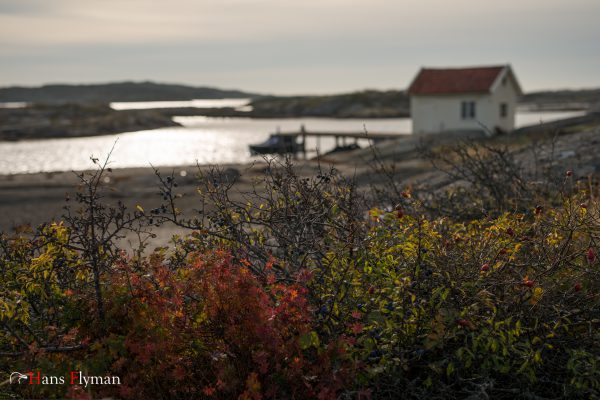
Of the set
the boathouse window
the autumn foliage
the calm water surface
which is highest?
the boathouse window

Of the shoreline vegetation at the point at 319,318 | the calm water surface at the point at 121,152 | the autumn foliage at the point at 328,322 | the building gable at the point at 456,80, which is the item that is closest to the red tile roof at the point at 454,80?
the building gable at the point at 456,80

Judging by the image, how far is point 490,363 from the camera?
4.53 m

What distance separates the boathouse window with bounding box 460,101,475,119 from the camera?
1591 inches

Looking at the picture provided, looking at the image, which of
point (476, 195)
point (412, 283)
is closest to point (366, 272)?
point (412, 283)

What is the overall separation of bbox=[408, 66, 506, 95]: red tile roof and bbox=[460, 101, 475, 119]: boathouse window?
849 millimetres

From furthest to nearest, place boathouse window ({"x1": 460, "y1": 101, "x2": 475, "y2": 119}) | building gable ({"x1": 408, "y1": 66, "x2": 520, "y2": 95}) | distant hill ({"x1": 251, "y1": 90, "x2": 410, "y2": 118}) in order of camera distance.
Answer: distant hill ({"x1": 251, "y1": 90, "x2": 410, "y2": 118}) → boathouse window ({"x1": 460, "y1": 101, "x2": 475, "y2": 119}) → building gable ({"x1": 408, "y1": 66, "x2": 520, "y2": 95})

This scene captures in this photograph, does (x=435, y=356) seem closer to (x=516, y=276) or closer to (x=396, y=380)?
Result: (x=396, y=380)

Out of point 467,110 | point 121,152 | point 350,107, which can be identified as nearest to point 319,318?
point 467,110

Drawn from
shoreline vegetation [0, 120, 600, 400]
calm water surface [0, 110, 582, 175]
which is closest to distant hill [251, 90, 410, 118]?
calm water surface [0, 110, 582, 175]

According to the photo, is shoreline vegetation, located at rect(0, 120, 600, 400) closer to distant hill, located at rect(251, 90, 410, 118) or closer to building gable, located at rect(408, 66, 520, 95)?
building gable, located at rect(408, 66, 520, 95)

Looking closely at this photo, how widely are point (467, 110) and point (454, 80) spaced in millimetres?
2289

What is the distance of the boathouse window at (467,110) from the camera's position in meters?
40.4

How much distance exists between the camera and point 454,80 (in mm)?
41219

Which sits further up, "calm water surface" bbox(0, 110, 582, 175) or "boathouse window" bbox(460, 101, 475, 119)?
"boathouse window" bbox(460, 101, 475, 119)
